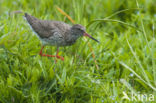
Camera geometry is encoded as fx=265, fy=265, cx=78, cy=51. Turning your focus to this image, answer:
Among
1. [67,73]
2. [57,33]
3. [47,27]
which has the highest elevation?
[47,27]

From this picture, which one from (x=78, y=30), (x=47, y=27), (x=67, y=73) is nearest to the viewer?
(x=67, y=73)

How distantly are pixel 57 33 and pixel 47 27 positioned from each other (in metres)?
Answer: 0.25

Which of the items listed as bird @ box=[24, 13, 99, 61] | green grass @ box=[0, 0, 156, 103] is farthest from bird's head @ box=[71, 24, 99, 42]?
green grass @ box=[0, 0, 156, 103]

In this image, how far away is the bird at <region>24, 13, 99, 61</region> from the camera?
4.48 m

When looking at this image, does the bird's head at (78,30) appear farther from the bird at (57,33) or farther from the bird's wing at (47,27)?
the bird's wing at (47,27)

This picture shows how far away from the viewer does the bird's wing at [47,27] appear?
15.0 feet

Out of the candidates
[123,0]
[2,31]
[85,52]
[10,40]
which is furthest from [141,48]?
[10,40]

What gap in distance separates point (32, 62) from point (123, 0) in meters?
3.59

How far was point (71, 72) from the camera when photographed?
12.7 ft

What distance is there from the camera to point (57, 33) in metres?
4.55

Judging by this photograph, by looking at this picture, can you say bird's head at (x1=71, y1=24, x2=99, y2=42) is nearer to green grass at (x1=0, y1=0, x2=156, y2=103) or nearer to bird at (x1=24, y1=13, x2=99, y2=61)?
bird at (x1=24, y1=13, x2=99, y2=61)

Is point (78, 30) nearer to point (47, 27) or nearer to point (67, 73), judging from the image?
point (47, 27)

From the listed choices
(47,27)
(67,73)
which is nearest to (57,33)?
(47,27)

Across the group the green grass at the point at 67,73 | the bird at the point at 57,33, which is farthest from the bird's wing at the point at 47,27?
the green grass at the point at 67,73
